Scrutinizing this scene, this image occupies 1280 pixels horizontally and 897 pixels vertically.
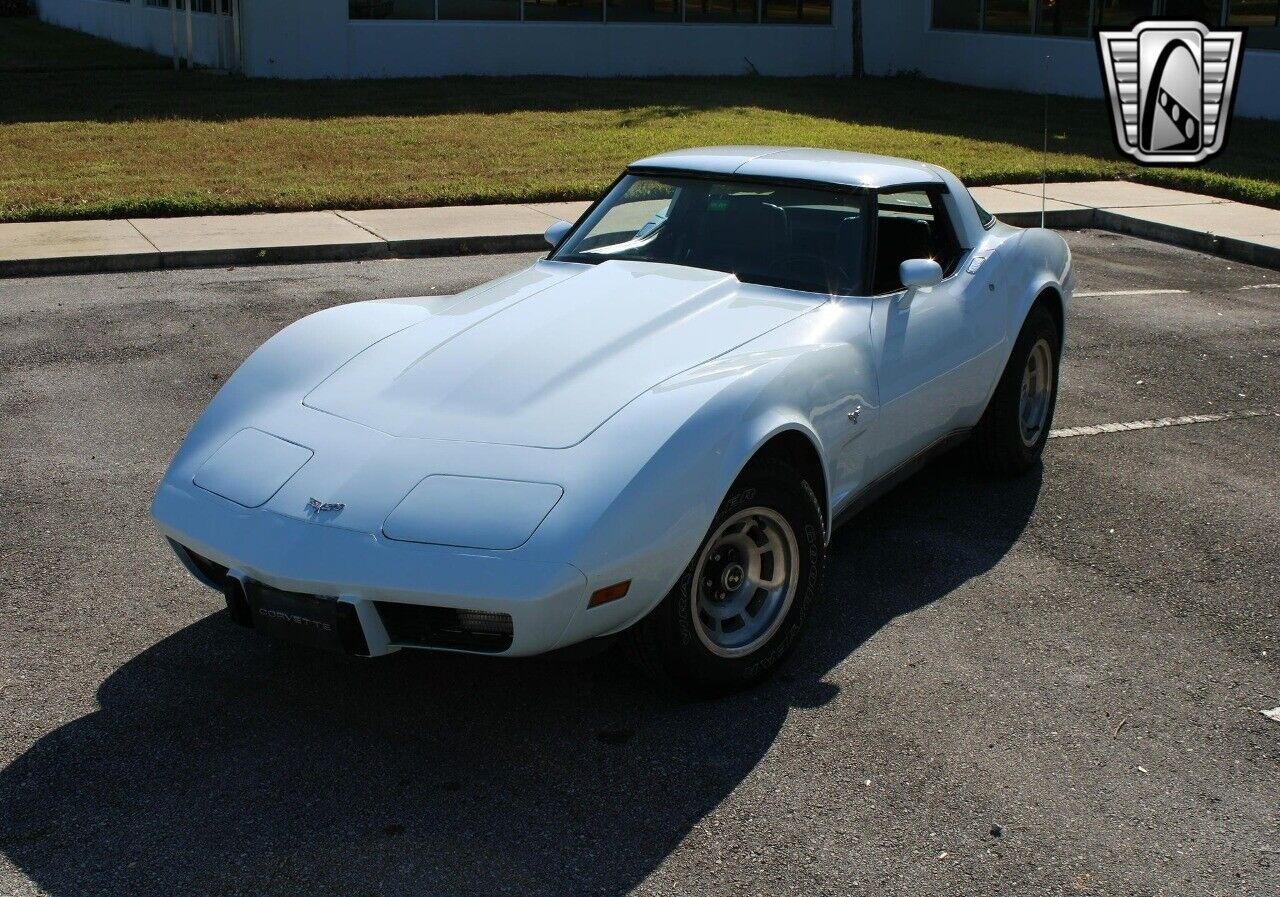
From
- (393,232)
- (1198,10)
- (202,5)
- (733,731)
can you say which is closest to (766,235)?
(733,731)

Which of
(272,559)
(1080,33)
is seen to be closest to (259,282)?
(272,559)

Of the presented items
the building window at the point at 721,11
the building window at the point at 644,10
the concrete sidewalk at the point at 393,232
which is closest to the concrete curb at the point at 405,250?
the concrete sidewalk at the point at 393,232

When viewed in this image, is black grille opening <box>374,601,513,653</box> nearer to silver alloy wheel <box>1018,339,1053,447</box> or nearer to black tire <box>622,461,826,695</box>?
black tire <box>622,461,826,695</box>

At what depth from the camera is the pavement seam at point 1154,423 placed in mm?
6766

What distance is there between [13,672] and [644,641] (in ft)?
6.39

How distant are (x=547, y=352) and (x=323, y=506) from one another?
3.10ft

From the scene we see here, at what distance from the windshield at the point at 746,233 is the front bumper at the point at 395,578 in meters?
1.89

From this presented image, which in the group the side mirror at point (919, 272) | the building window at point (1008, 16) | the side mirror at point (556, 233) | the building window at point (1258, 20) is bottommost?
the side mirror at point (919, 272)

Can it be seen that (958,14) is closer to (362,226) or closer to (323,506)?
(362,226)

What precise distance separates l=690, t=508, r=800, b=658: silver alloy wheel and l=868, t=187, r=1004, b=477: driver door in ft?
2.41

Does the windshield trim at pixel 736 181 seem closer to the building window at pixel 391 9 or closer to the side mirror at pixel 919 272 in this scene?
the side mirror at pixel 919 272

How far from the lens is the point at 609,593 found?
3.56 metres

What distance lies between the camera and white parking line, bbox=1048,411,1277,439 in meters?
6.76

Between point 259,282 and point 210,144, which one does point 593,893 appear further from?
point 210,144
